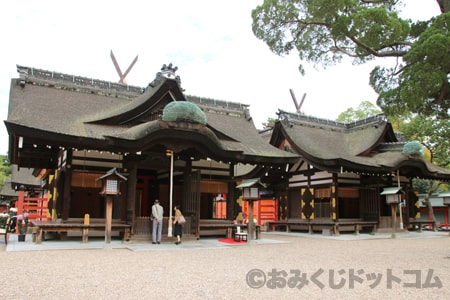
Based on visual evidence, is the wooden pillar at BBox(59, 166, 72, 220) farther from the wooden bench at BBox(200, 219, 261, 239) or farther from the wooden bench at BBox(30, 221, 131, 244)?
the wooden bench at BBox(200, 219, 261, 239)

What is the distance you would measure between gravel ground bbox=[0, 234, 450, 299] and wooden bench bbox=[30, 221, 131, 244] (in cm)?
153

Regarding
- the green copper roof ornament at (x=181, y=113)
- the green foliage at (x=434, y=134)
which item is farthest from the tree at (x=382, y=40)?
the green foliage at (x=434, y=134)

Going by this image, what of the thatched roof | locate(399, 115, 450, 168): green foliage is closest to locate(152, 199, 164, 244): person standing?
the thatched roof

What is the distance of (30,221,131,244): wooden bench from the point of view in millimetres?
12078

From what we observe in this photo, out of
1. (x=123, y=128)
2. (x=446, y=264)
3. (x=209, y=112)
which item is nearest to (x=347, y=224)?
(x=209, y=112)

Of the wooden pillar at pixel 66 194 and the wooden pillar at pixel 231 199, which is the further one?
the wooden pillar at pixel 231 199

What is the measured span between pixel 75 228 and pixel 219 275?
712 cm

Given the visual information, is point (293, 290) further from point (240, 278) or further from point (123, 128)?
point (123, 128)

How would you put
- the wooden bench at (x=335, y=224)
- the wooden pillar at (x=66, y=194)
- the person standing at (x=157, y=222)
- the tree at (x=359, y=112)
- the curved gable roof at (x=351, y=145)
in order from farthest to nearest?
the tree at (x=359, y=112) < the curved gable roof at (x=351, y=145) < the wooden bench at (x=335, y=224) < the wooden pillar at (x=66, y=194) < the person standing at (x=157, y=222)

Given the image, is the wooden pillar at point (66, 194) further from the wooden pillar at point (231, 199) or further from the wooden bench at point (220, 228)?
the wooden pillar at point (231, 199)

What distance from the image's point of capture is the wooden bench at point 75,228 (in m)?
12.1

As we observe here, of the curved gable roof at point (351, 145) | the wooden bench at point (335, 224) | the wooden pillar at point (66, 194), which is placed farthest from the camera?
the curved gable roof at point (351, 145)

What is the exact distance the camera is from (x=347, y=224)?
62.5 ft

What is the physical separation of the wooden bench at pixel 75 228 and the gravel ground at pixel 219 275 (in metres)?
1.53
